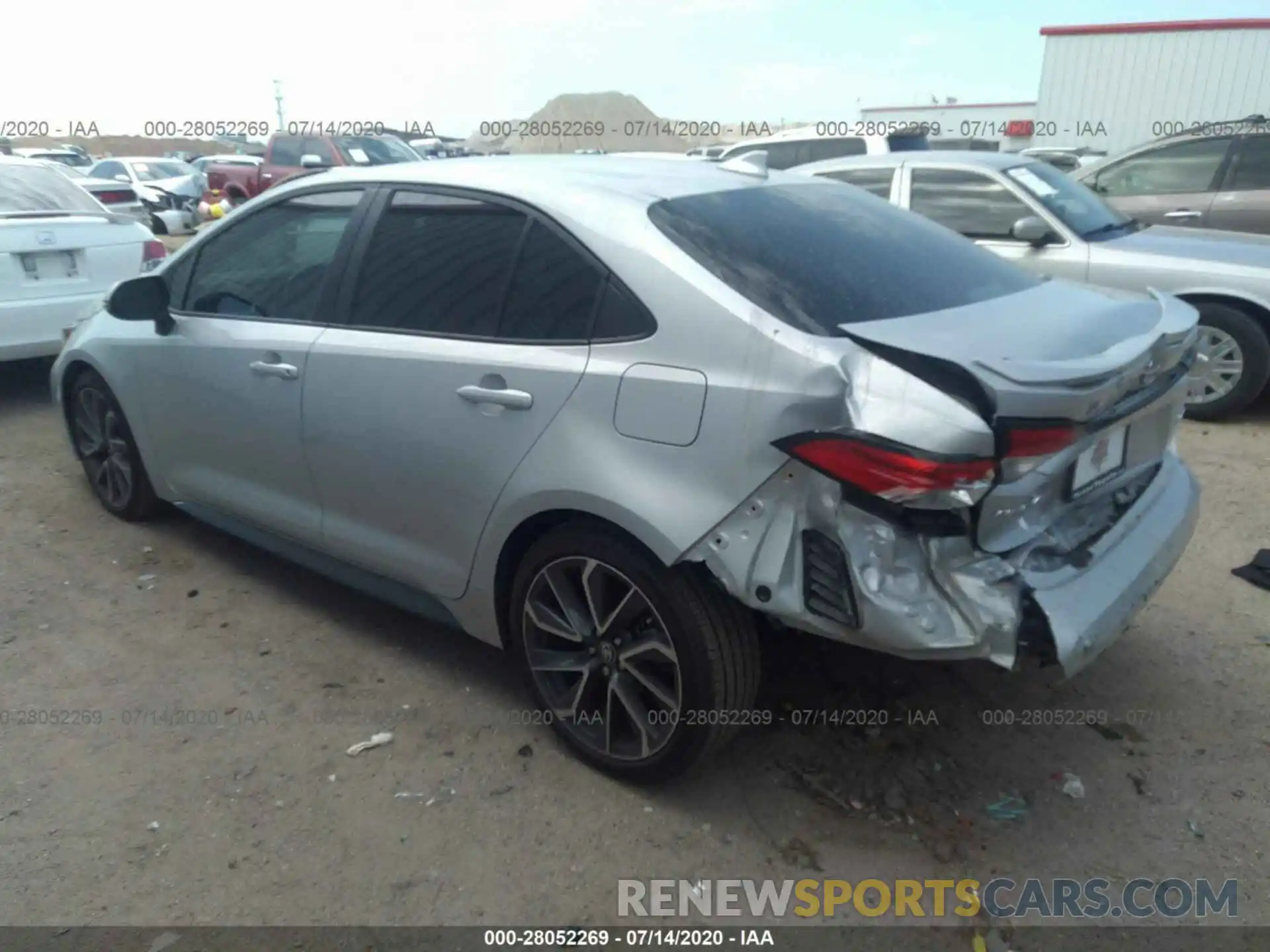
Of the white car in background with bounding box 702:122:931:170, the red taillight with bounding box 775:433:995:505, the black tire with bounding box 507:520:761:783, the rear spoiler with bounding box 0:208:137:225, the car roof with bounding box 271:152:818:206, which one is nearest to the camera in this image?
the red taillight with bounding box 775:433:995:505

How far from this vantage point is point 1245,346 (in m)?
5.86

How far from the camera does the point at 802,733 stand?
3.08 m

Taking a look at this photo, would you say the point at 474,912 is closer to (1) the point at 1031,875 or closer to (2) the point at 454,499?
(2) the point at 454,499

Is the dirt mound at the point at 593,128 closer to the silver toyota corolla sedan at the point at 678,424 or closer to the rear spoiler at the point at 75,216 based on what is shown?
the rear spoiler at the point at 75,216

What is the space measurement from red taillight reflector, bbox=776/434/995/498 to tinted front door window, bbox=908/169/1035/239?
468cm

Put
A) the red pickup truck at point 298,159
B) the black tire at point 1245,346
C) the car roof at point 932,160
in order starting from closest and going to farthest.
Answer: the black tire at point 1245,346 → the car roof at point 932,160 → the red pickup truck at point 298,159

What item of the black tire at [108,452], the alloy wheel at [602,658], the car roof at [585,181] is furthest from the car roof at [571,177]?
the black tire at [108,452]

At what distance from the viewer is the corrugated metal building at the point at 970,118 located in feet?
76.0

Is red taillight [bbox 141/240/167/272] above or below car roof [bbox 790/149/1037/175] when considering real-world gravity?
below

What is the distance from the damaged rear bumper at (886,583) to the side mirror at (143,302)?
2.70 m

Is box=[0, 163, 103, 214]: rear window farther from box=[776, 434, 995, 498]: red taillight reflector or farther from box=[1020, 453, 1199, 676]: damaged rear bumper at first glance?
box=[1020, 453, 1199, 676]: damaged rear bumper

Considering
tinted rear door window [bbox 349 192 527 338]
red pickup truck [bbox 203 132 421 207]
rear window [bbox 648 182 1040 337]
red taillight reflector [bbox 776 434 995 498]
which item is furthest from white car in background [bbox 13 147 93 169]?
red taillight reflector [bbox 776 434 995 498]

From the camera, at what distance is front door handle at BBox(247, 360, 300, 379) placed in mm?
3391

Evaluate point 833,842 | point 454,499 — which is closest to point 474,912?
point 833,842
